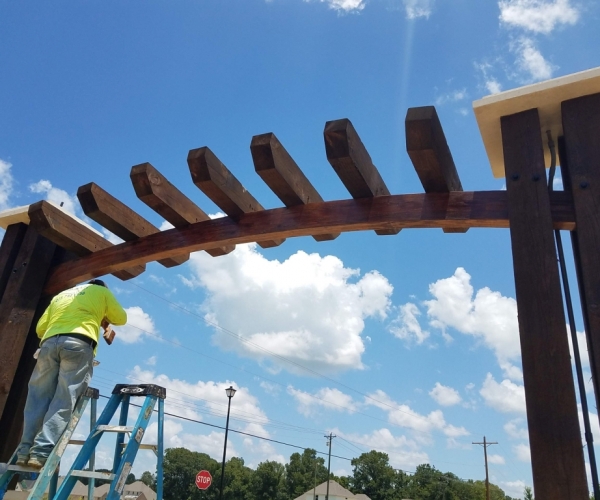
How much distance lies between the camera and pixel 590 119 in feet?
8.38

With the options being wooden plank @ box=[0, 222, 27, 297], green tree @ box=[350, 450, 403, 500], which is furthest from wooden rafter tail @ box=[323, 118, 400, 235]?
green tree @ box=[350, 450, 403, 500]

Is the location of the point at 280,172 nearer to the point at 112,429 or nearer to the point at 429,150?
the point at 429,150

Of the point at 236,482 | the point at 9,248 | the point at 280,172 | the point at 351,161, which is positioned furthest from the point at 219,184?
the point at 236,482

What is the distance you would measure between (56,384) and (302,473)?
68.6 meters

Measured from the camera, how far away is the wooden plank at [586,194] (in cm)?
226

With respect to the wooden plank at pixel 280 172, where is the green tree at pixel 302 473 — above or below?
above

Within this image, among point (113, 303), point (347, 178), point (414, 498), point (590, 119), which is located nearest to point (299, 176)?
point (347, 178)

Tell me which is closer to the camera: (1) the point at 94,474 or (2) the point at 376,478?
(1) the point at 94,474

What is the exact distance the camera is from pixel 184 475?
63.6 m

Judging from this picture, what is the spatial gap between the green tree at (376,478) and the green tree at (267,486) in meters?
10.6

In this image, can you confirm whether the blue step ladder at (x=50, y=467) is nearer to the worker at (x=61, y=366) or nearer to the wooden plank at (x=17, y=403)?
the worker at (x=61, y=366)

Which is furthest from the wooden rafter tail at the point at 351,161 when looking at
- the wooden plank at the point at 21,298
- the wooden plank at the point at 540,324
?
the wooden plank at the point at 21,298

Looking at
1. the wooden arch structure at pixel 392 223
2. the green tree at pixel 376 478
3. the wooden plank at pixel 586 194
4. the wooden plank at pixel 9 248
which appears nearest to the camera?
the wooden arch structure at pixel 392 223

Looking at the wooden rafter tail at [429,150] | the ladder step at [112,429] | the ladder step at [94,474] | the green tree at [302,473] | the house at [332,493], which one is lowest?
the ladder step at [94,474]
